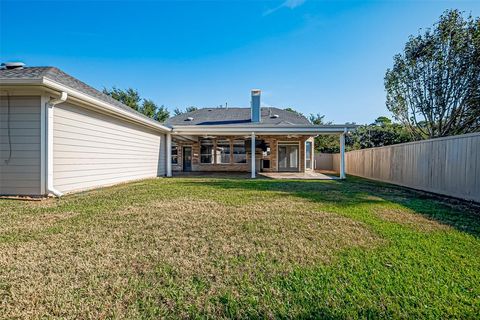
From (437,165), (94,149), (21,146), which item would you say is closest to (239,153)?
(94,149)

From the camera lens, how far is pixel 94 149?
7949 millimetres

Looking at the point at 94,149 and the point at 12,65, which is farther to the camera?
the point at 94,149

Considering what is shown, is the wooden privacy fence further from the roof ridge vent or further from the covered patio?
the roof ridge vent

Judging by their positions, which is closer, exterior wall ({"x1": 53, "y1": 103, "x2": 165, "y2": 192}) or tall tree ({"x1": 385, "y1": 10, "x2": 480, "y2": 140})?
exterior wall ({"x1": 53, "y1": 103, "x2": 165, "y2": 192})

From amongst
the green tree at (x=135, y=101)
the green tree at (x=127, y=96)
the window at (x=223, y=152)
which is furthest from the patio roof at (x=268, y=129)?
the green tree at (x=127, y=96)

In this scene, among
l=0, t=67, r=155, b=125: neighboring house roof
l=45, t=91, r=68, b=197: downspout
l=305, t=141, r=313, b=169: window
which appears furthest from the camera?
l=305, t=141, r=313, b=169: window

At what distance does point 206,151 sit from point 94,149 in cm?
1067

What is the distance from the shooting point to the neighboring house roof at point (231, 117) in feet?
59.3

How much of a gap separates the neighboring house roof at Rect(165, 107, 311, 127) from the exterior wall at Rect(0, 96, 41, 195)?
11540 millimetres

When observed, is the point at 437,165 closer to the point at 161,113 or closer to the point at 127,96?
the point at 161,113

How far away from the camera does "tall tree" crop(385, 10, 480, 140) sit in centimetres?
1167

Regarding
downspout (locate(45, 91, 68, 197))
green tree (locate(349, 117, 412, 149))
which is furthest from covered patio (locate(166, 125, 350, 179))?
downspout (locate(45, 91, 68, 197))

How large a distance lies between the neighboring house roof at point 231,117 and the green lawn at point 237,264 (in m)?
13.7

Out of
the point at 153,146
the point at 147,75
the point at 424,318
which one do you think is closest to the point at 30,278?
the point at 424,318
